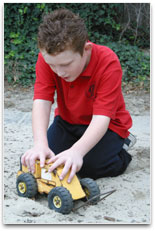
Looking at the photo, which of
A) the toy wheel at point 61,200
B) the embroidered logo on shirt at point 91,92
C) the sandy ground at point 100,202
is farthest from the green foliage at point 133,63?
the toy wheel at point 61,200

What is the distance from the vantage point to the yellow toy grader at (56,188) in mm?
1591

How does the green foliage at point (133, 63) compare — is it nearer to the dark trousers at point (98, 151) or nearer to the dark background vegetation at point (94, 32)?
the dark background vegetation at point (94, 32)

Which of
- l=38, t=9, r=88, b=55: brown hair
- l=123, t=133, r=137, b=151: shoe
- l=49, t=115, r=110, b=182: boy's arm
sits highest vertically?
l=38, t=9, r=88, b=55: brown hair

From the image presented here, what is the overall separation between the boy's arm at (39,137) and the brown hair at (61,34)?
0.46 metres

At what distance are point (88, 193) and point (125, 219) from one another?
9.2 inches

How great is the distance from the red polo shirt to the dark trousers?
0.24 ft

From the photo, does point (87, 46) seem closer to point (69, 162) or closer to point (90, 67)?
point (90, 67)

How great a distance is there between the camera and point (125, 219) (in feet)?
5.35

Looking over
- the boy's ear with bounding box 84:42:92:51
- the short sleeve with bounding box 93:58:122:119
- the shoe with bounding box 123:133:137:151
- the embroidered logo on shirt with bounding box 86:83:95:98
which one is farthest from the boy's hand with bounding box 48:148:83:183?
the shoe with bounding box 123:133:137:151

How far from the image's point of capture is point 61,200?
1.58 meters

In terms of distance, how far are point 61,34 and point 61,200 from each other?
2.76ft

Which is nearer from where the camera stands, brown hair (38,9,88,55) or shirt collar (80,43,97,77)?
brown hair (38,9,88,55)

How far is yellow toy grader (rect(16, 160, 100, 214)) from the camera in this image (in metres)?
1.59

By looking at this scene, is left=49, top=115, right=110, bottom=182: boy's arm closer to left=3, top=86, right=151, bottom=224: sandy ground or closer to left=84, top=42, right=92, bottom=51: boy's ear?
left=3, top=86, right=151, bottom=224: sandy ground
